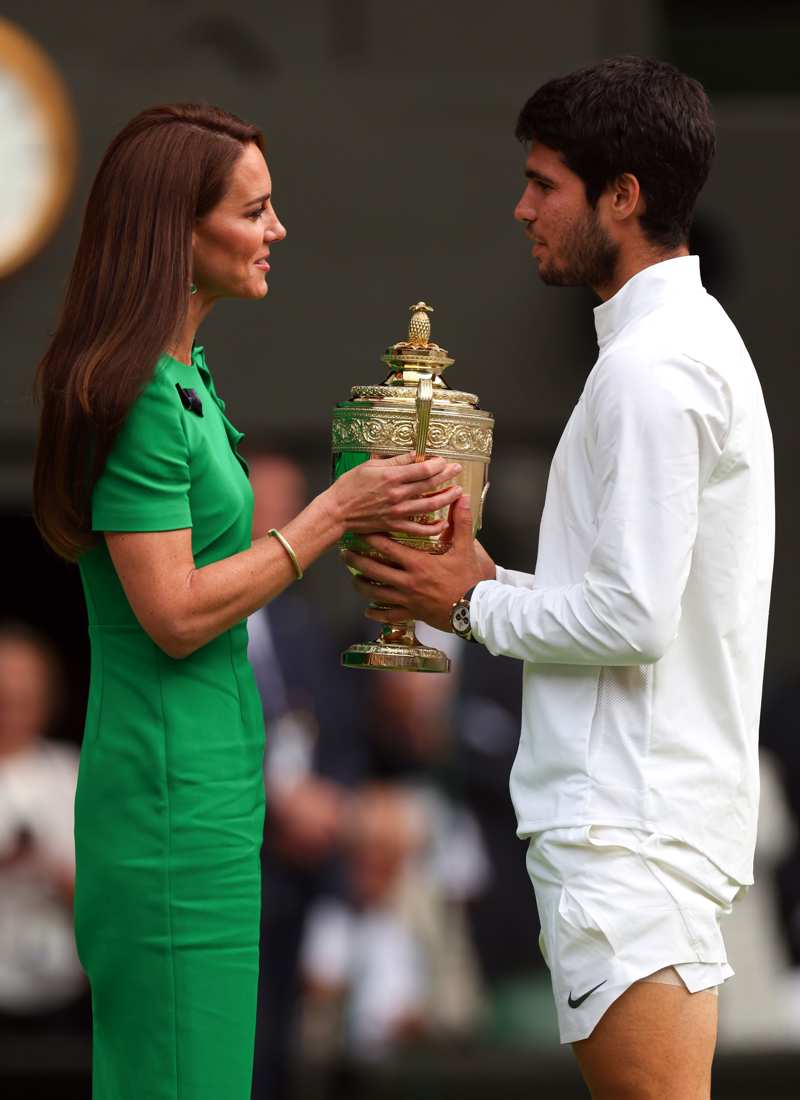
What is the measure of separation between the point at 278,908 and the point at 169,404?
2.46m

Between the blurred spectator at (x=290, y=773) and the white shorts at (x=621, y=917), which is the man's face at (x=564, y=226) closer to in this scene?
the white shorts at (x=621, y=917)

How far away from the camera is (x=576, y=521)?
2580 mm

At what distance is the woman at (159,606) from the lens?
2.53 meters

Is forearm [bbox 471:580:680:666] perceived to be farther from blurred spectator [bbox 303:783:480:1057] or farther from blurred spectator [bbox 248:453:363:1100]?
blurred spectator [bbox 303:783:480:1057]

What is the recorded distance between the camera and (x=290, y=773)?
498 cm

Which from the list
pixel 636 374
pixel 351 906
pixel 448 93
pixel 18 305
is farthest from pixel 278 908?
pixel 636 374

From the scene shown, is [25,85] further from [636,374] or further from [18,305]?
[636,374]

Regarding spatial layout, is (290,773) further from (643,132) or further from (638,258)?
(643,132)

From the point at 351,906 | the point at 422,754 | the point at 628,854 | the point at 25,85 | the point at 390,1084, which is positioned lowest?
the point at 390,1084

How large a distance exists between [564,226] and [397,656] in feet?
2.25

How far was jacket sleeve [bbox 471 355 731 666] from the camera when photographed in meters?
2.43

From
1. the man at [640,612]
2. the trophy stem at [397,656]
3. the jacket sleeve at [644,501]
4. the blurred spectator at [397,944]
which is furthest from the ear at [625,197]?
the blurred spectator at [397,944]

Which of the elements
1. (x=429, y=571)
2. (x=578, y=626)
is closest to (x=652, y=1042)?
(x=578, y=626)

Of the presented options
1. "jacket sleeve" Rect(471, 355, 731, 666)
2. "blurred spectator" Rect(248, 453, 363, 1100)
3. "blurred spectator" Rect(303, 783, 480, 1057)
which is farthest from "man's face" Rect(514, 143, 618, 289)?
"blurred spectator" Rect(303, 783, 480, 1057)
